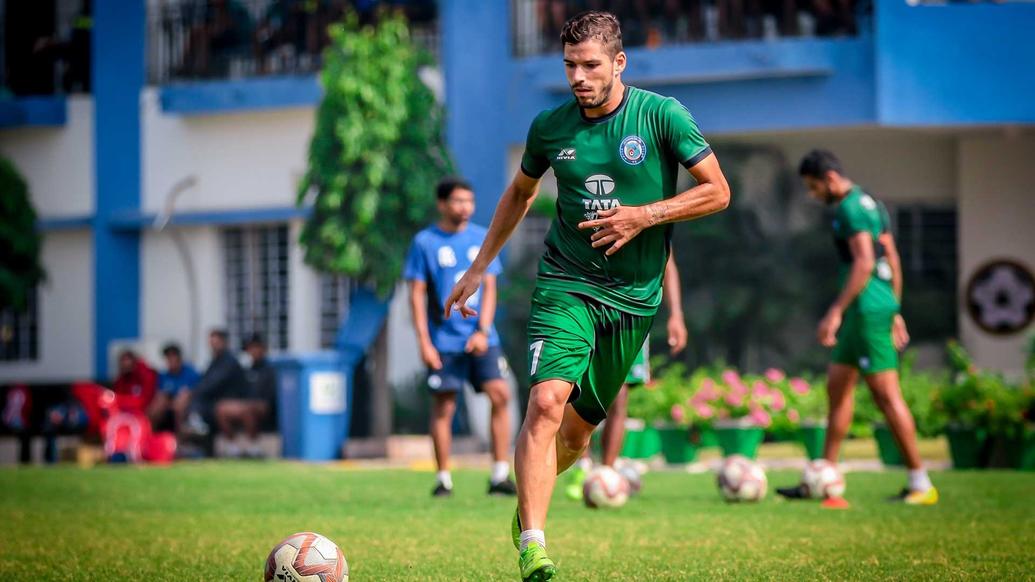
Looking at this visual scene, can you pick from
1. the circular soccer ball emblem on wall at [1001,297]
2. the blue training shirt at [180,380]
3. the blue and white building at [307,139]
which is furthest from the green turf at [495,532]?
the circular soccer ball emblem on wall at [1001,297]

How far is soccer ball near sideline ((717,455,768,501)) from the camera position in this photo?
11.3 metres

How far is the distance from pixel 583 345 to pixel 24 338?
75.6 ft

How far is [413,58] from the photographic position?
22547mm

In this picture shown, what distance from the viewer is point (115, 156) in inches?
1063

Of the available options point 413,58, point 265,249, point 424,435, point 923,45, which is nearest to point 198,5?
point 265,249

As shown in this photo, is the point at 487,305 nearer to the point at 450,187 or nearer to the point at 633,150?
the point at 450,187

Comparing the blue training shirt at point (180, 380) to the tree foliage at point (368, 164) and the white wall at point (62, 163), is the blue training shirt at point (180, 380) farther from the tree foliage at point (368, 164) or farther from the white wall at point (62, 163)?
the white wall at point (62, 163)

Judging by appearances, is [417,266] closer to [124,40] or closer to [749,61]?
[749,61]

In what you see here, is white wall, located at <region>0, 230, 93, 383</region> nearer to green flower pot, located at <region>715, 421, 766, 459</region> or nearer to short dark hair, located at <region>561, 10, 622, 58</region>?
green flower pot, located at <region>715, 421, 766, 459</region>

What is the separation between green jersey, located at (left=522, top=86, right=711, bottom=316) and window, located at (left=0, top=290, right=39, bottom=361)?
22669 millimetres

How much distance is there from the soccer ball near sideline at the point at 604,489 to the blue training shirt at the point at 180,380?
44.0 feet

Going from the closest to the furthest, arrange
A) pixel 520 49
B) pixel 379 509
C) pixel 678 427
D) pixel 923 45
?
pixel 379 509
pixel 678 427
pixel 923 45
pixel 520 49

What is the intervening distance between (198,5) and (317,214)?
20.7ft

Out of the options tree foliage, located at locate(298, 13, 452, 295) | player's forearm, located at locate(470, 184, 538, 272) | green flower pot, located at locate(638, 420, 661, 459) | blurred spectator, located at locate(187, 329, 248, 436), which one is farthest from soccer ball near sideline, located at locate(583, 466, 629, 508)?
blurred spectator, located at locate(187, 329, 248, 436)
